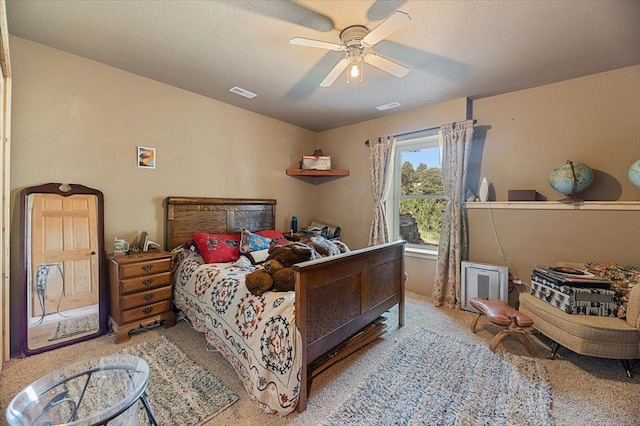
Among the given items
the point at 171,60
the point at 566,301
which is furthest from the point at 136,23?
the point at 566,301

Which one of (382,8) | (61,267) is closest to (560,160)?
(382,8)

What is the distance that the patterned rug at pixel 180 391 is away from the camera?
160 centimetres

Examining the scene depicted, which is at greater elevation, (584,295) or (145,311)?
(584,295)

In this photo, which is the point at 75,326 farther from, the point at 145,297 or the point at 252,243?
the point at 252,243

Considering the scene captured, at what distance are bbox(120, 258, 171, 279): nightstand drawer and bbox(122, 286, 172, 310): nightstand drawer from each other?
0.61ft

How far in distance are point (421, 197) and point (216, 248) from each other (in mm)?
2848

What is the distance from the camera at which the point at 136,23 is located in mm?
1969

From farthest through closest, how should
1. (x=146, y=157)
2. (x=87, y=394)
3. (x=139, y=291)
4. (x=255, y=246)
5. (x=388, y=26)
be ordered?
(x=255, y=246) < (x=146, y=157) < (x=139, y=291) < (x=388, y=26) < (x=87, y=394)

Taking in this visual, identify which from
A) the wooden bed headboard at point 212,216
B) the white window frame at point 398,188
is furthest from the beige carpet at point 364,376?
the white window frame at point 398,188

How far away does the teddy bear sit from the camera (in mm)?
1953

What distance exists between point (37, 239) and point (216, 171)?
5.86ft

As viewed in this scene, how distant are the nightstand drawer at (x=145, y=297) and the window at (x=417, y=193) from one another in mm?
3066

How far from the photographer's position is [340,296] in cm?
199

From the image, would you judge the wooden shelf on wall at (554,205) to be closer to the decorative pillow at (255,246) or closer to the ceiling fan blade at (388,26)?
the ceiling fan blade at (388,26)
